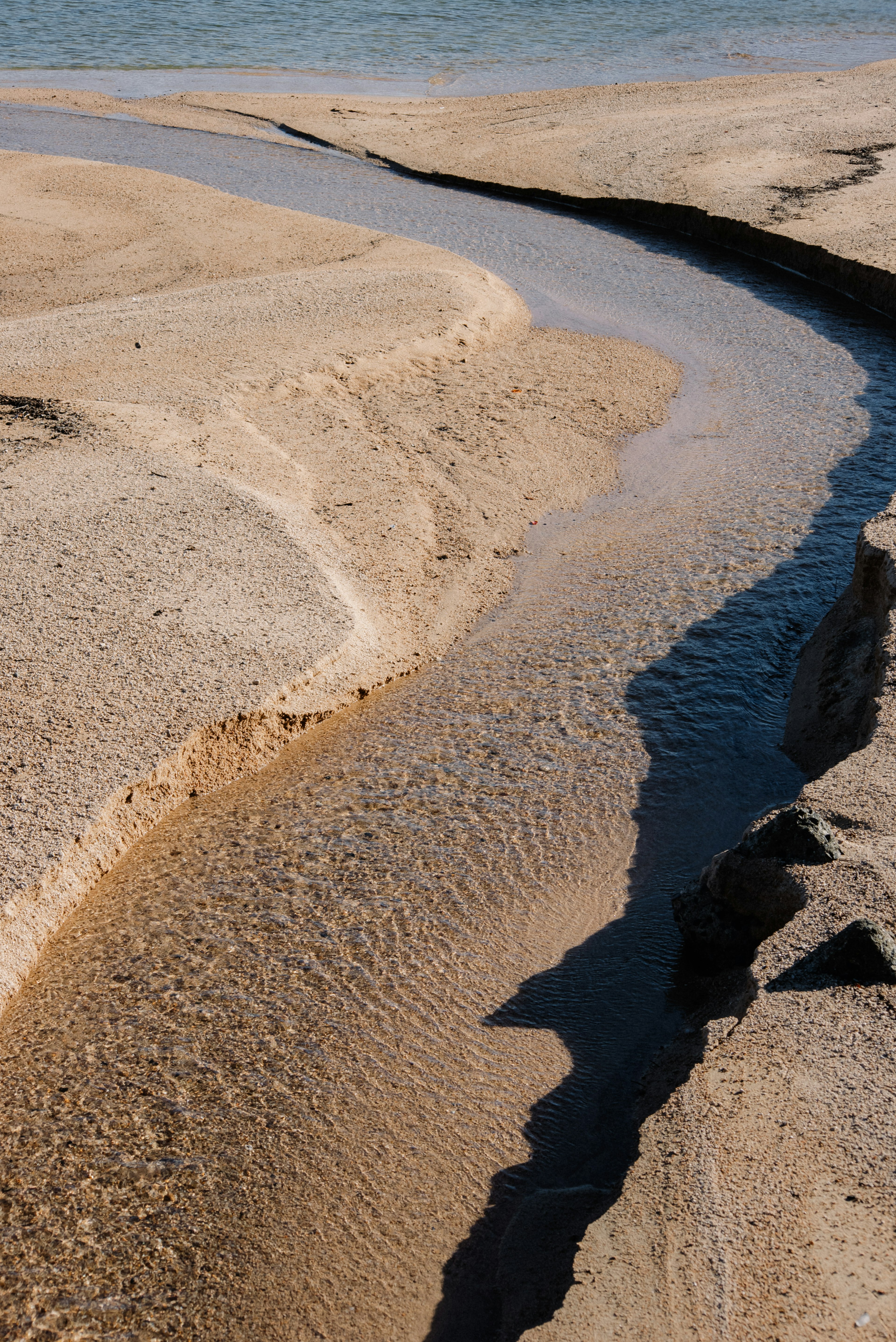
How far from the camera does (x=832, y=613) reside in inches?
A: 215

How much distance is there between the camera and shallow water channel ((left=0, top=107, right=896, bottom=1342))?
290cm

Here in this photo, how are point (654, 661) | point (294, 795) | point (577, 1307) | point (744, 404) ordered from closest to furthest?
point (577, 1307), point (294, 795), point (654, 661), point (744, 404)

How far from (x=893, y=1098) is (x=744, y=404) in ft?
20.5

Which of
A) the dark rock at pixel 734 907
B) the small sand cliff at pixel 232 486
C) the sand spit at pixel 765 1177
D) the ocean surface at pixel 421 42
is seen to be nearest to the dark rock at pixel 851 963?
the sand spit at pixel 765 1177

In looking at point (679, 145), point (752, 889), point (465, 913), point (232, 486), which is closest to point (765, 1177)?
point (752, 889)

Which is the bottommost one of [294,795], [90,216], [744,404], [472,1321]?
[472,1321]

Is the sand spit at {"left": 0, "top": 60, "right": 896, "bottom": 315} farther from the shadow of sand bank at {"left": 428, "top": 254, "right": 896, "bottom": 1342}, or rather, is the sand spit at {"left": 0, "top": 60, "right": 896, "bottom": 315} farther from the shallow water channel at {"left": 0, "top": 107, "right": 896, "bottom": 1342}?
the shadow of sand bank at {"left": 428, "top": 254, "right": 896, "bottom": 1342}

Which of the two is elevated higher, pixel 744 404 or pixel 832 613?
pixel 744 404

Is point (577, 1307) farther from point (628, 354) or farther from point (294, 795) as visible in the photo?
point (628, 354)

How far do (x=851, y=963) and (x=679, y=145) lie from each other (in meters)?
12.8

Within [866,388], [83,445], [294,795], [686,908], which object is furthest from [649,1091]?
[866,388]

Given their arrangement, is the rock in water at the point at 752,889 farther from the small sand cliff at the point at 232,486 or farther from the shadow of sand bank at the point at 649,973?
the small sand cliff at the point at 232,486

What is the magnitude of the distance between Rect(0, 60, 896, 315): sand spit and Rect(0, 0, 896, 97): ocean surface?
6.39ft

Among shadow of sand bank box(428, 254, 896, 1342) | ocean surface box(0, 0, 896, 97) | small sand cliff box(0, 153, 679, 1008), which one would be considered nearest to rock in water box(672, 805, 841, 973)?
shadow of sand bank box(428, 254, 896, 1342)
